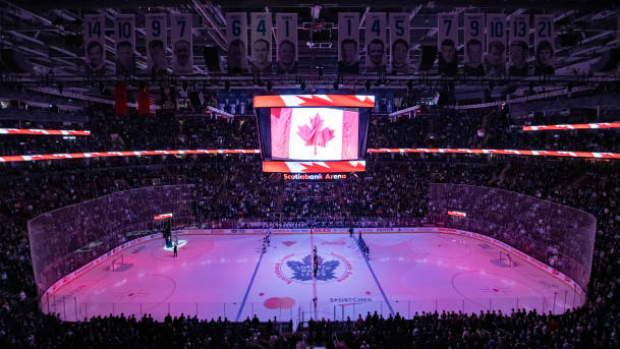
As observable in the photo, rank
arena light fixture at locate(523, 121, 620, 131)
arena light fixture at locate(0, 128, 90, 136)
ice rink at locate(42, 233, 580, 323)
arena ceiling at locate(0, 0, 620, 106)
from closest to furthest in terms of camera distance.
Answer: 1. arena ceiling at locate(0, 0, 620, 106)
2. ice rink at locate(42, 233, 580, 323)
3. arena light fixture at locate(523, 121, 620, 131)
4. arena light fixture at locate(0, 128, 90, 136)

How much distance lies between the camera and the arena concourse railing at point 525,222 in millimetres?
14930

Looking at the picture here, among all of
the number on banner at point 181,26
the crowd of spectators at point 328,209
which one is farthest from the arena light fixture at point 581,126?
the number on banner at point 181,26

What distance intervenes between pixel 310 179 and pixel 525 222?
506 inches

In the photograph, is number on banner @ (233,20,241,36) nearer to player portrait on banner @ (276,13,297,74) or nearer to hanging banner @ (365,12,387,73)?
player portrait on banner @ (276,13,297,74)

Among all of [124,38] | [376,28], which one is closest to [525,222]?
[376,28]

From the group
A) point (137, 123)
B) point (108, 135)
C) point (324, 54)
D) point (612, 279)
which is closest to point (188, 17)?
point (324, 54)

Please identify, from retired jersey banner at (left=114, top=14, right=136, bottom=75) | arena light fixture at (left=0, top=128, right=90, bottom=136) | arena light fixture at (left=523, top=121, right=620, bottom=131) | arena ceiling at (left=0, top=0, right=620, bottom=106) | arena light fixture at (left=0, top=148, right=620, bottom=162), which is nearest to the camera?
arena ceiling at (left=0, top=0, right=620, bottom=106)

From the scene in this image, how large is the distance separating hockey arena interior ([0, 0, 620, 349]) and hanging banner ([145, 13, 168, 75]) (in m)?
0.06

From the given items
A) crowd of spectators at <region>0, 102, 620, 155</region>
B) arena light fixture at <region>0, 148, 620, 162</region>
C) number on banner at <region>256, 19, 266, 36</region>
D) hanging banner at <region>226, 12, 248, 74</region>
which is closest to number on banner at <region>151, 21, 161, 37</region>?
hanging banner at <region>226, 12, 248, 74</region>

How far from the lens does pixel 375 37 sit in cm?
911

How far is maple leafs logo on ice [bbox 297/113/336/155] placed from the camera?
1773 cm

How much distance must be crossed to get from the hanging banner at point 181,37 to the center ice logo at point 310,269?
1142 centimetres

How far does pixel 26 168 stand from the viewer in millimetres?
23172

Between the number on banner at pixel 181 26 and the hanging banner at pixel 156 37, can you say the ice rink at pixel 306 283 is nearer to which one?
the hanging banner at pixel 156 37
